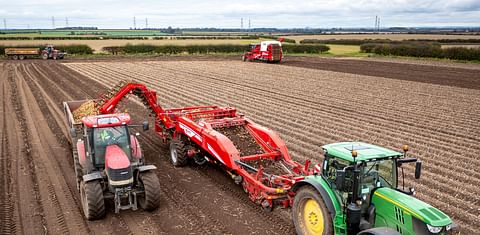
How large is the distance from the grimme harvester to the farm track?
2.95 m

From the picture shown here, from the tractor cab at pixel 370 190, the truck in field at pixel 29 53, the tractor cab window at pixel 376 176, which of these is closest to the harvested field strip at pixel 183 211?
the tractor cab at pixel 370 190

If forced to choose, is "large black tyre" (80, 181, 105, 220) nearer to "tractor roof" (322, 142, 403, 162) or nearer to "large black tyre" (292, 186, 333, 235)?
"large black tyre" (292, 186, 333, 235)

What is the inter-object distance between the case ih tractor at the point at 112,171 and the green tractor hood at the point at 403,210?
4.48m

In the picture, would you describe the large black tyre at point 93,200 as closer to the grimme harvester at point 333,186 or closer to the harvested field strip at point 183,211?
the harvested field strip at point 183,211

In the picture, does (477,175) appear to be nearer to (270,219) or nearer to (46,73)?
(270,219)

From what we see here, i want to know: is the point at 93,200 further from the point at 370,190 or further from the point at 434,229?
the point at 434,229

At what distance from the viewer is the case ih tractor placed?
8211mm

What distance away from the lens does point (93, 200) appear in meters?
8.16

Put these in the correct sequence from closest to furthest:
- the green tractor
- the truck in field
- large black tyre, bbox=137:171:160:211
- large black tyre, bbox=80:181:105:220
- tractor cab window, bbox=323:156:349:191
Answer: the green tractor < tractor cab window, bbox=323:156:349:191 < large black tyre, bbox=80:181:105:220 < large black tyre, bbox=137:171:160:211 < the truck in field

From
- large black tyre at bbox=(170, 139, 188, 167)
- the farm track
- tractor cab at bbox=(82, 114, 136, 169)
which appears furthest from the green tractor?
large black tyre at bbox=(170, 139, 188, 167)

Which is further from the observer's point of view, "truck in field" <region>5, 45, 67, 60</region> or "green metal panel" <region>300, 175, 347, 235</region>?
"truck in field" <region>5, 45, 67, 60</region>

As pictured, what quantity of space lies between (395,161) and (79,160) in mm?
6654

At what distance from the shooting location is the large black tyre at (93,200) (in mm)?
8156

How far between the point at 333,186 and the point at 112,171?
4.19m
